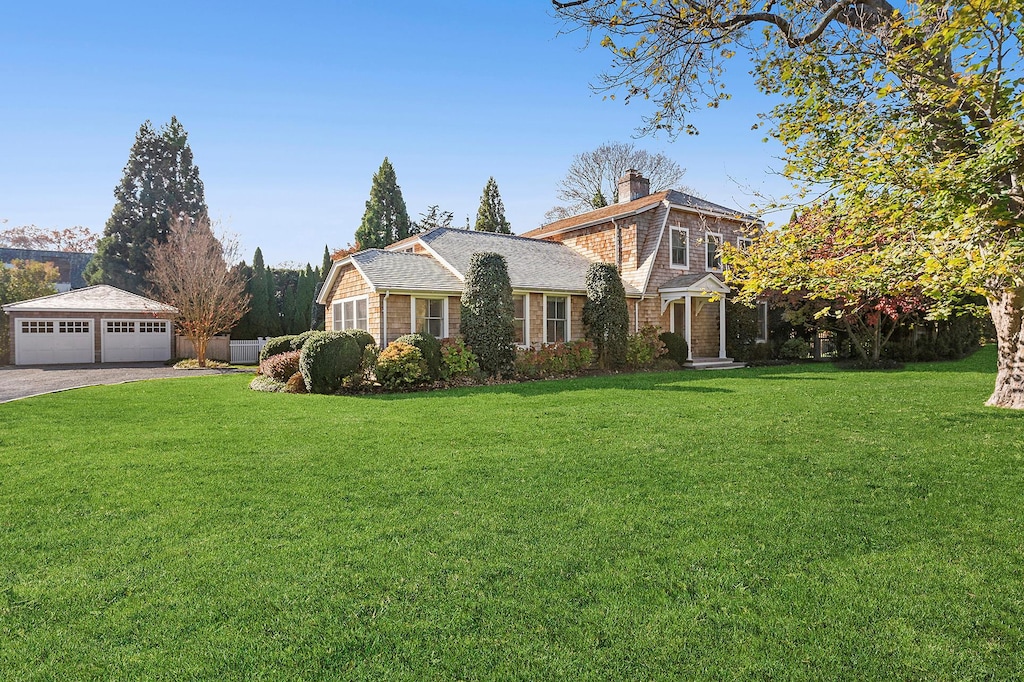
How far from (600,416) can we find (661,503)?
3.89 m

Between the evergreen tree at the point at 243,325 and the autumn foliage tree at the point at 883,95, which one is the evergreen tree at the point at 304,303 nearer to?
the evergreen tree at the point at 243,325

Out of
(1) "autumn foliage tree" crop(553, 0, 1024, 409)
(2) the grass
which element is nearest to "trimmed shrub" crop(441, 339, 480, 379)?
(2) the grass

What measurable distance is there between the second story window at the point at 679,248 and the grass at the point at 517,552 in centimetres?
1354

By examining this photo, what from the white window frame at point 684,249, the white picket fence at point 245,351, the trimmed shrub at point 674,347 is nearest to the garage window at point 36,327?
the white picket fence at point 245,351

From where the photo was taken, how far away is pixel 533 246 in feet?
70.1

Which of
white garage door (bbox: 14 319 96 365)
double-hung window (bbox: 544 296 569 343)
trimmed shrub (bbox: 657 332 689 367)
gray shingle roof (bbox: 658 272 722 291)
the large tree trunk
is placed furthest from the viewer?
white garage door (bbox: 14 319 96 365)

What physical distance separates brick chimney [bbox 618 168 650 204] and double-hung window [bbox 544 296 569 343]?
8.04 meters

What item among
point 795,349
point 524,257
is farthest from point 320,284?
point 795,349

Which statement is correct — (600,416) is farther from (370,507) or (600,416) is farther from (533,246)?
(533,246)

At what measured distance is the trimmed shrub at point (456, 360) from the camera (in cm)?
1377

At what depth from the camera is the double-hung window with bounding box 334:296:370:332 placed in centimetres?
1675

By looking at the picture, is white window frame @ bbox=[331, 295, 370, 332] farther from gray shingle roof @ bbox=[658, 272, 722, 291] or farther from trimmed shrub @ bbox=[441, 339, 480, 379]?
gray shingle roof @ bbox=[658, 272, 722, 291]

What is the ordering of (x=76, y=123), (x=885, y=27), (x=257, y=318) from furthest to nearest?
(x=257, y=318) < (x=76, y=123) < (x=885, y=27)

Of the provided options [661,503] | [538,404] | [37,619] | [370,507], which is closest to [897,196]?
[661,503]
